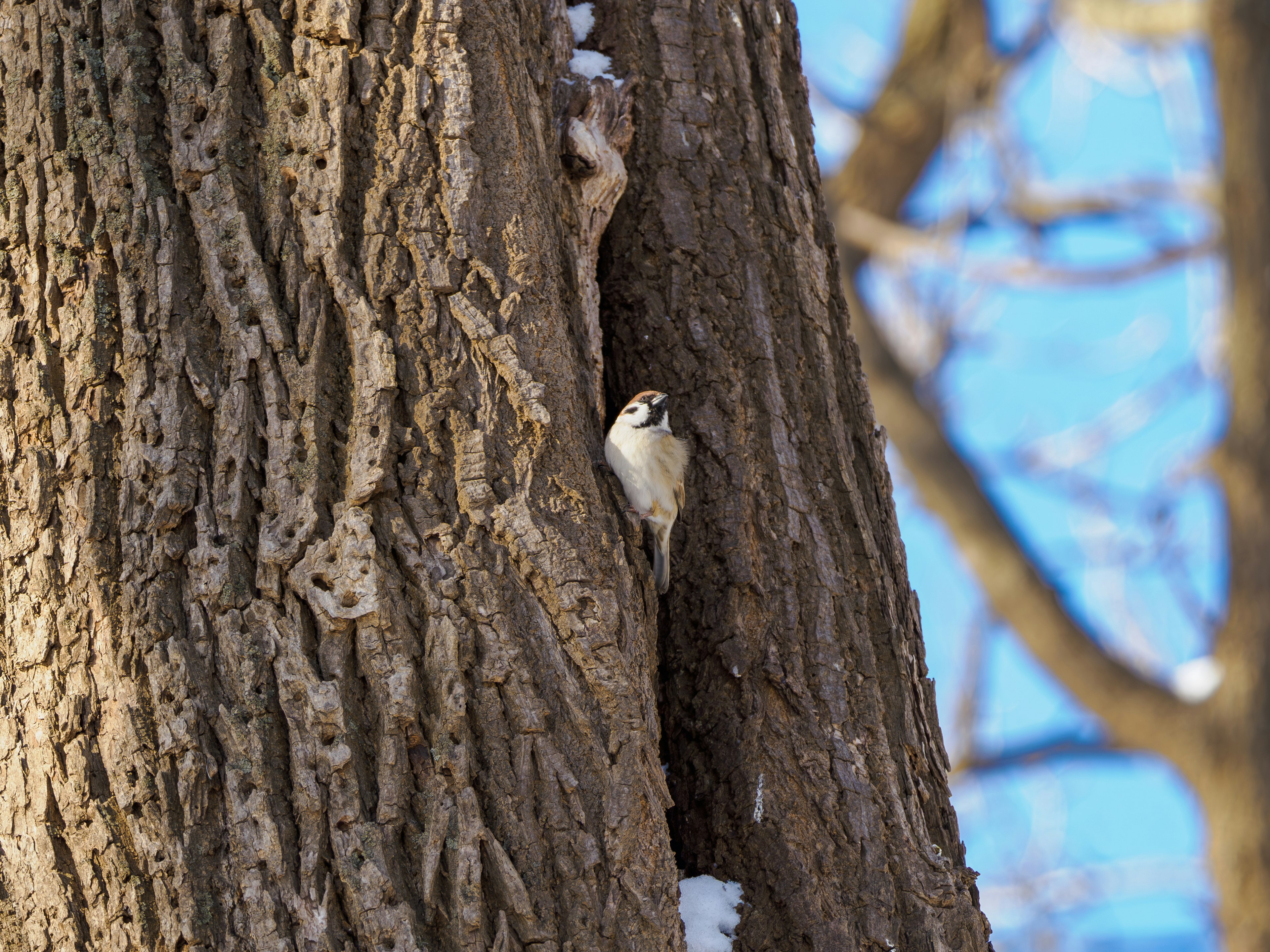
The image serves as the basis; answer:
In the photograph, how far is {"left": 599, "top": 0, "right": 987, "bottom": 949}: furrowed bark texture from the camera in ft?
6.94

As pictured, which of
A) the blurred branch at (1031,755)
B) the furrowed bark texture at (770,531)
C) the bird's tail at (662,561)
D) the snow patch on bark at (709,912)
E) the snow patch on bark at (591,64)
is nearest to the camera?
the snow patch on bark at (709,912)

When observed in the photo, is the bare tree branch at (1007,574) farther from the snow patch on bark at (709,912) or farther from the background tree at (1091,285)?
the snow patch on bark at (709,912)

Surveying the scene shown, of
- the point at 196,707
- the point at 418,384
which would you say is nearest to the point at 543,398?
the point at 418,384

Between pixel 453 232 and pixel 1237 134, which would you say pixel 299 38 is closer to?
pixel 453 232

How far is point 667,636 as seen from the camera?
2316 millimetres

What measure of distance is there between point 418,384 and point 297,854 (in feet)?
2.52

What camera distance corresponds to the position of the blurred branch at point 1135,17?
24.6 feet

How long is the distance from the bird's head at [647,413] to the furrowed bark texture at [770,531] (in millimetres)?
44

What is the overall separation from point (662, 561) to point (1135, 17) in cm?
725

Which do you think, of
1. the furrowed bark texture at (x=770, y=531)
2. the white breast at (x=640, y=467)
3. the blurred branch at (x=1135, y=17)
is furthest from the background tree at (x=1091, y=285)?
the white breast at (x=640, y=467)

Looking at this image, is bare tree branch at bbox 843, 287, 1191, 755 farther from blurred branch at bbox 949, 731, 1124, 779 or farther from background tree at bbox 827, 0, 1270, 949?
blurred branch at bbox 949, 731, 1124, 779

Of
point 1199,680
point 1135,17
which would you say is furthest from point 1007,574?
point 1135,17

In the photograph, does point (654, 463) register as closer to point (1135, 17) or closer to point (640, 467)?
point (640, 467)

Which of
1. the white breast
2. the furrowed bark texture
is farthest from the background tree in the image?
the white breast
